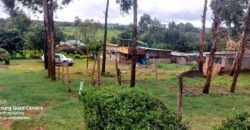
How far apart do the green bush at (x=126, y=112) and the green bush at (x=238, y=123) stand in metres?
0.97

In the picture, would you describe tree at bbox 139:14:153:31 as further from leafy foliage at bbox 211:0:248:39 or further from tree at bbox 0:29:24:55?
leafy foliage at bbox 211:0:248:39

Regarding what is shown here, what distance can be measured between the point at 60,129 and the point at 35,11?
804 inches

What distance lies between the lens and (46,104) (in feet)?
40.2

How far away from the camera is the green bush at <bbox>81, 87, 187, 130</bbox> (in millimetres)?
6020

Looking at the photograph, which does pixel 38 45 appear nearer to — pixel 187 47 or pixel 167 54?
pixel 167 54

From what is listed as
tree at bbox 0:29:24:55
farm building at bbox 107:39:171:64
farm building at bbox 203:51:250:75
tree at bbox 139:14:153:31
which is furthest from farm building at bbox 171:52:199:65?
tree at bbox 0:29:24:55

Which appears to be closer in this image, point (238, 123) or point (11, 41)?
point (238, 123)

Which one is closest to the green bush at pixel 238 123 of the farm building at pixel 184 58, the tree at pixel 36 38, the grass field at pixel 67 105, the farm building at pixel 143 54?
the grass field at pixel 67 105

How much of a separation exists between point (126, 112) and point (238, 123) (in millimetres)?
2085

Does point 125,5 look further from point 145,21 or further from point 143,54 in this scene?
point 145,21

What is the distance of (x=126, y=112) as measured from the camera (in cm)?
646

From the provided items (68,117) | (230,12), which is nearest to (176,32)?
(230,12)

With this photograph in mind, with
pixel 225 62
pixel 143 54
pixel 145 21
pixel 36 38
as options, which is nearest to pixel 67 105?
pixel 225 62

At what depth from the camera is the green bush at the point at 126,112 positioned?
6.02 meters
